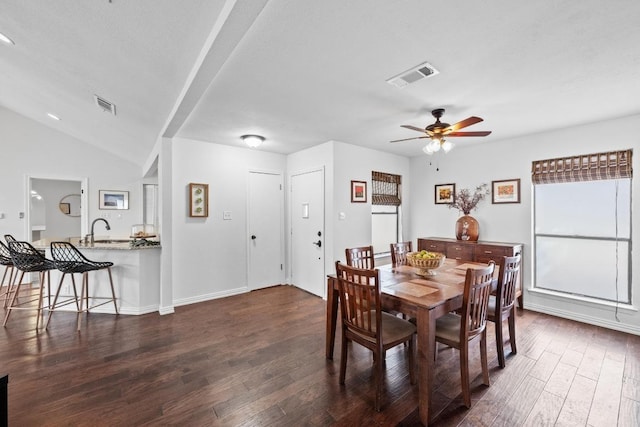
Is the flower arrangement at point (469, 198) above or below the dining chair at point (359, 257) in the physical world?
above

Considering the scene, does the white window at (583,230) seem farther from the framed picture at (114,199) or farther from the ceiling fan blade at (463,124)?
the framed picture at (114,199)

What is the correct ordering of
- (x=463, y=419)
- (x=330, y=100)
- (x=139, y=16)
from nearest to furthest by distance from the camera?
(x=139, y=16) < (x=463, y=419) < (x=330, y=100)

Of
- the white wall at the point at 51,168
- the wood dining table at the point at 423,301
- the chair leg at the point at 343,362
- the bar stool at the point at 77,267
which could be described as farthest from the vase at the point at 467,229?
the white wall at the point at 51,168

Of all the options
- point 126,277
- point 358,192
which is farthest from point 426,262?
point 126,277

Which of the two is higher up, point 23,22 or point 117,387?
point 23,22

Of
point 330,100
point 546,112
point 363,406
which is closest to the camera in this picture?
point 363,406

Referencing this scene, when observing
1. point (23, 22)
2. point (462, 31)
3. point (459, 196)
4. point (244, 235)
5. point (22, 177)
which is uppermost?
point (23, 22)

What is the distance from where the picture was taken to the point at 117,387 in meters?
2.08

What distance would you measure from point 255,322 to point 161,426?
5.22 ft

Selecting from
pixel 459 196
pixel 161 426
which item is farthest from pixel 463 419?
pixel 459 196

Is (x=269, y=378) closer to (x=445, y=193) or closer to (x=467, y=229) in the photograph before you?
(x=467, y=229)

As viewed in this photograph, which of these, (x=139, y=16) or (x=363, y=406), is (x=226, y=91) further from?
(x=363, y=406)

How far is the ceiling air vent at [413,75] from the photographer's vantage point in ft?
6.70

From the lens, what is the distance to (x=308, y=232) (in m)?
4.53
